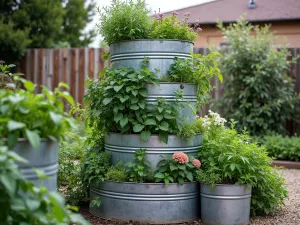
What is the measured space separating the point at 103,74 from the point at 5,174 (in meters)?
2.50

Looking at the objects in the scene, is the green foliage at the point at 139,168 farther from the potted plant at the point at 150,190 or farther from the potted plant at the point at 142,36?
the potted plant at the point at 142,36

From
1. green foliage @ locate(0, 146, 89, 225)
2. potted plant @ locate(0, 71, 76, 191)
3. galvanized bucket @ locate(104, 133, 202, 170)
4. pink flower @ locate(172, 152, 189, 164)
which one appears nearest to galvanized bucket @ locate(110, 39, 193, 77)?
galvanized bucket @ locate(104, 133, 202, 170)

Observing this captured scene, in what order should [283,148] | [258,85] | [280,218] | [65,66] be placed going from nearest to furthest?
1. [280,218]
2. [283,148]
3. [258,85]
4. [65,66]

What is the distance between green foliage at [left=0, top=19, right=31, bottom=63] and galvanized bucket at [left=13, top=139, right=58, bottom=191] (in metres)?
9.05

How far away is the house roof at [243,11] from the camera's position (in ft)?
47.4

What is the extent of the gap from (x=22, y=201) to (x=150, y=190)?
189 cm

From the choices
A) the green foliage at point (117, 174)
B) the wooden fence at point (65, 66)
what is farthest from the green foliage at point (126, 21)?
the wooden fence at point (65, 66)

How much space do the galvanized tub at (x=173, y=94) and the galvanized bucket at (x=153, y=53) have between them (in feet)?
0.47

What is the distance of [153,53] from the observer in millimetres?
4082

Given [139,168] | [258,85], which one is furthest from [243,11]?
[139,168]

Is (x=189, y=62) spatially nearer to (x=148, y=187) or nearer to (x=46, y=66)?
(x=148, y=187)

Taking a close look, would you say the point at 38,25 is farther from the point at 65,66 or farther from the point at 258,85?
the point at 258,85

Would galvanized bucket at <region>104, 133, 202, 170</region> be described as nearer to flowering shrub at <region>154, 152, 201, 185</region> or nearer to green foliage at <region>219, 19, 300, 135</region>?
flowering shrub at <region>154, 152, 201, 185</region>

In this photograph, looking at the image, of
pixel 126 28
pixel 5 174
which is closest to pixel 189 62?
pixel 126 28
